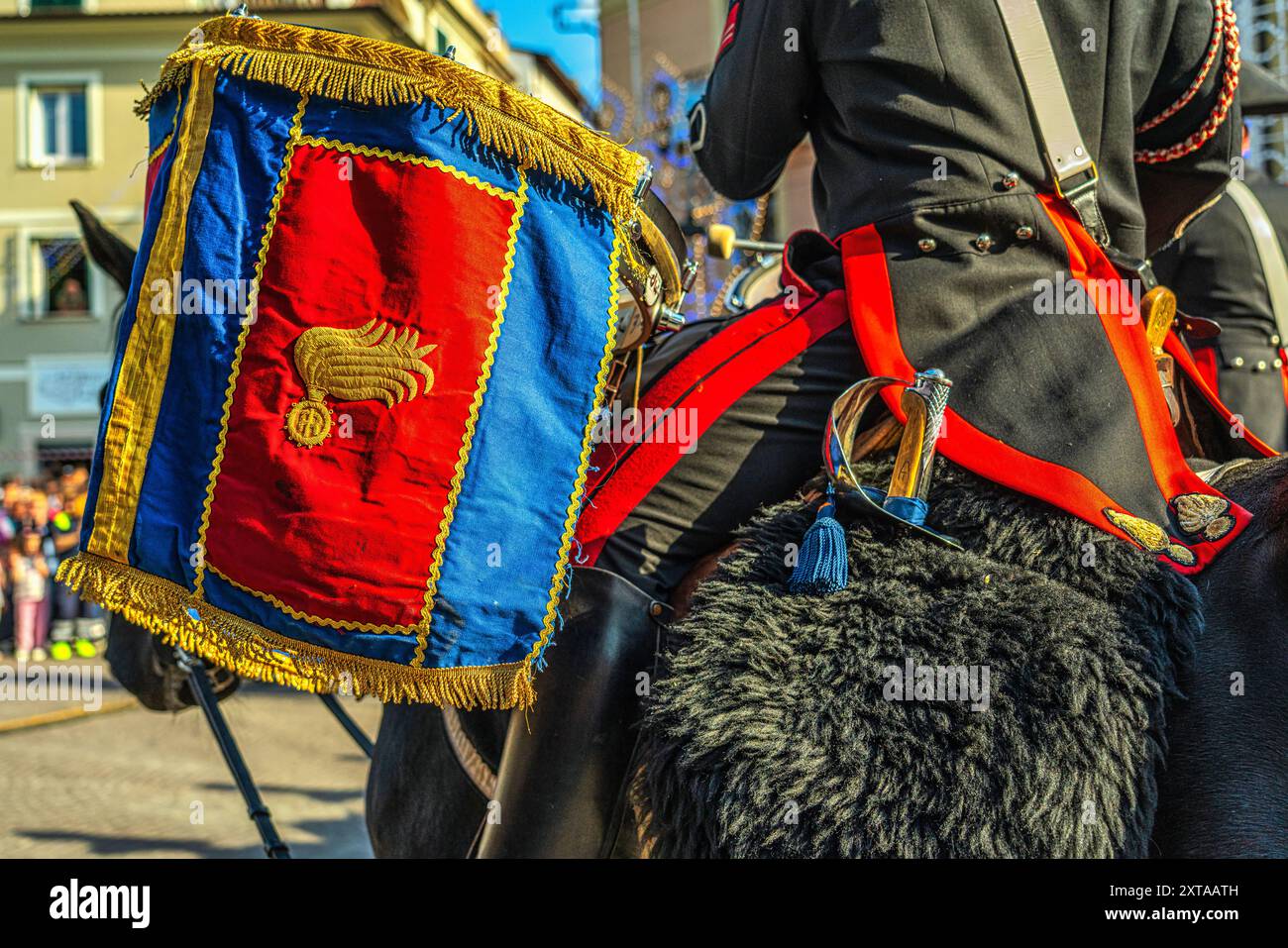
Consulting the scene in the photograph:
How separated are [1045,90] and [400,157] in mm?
952

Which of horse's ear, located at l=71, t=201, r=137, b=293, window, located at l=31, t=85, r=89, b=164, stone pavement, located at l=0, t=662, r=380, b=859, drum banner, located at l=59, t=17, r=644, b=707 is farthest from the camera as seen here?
window, located at l=31, t=85, r=89, b=164

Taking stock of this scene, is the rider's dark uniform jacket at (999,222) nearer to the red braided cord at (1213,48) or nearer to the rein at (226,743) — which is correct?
the red braided cord at (1213,48)

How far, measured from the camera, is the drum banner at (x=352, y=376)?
1.49 metres

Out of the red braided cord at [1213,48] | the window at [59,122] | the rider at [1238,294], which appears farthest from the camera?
the window at [59,122]

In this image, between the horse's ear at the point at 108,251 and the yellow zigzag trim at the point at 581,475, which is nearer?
the yellow zigzag trim at the point at 581,475

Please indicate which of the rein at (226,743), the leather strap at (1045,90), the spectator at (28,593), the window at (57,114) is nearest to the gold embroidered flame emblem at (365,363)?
the leather strap at (1045,90)

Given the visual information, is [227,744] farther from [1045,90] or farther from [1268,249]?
[1268,249]

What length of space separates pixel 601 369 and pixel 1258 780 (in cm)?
100

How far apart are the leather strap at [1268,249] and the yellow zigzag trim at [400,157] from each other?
2.67 metres

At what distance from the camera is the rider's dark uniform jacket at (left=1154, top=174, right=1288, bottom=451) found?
3223 millimetres

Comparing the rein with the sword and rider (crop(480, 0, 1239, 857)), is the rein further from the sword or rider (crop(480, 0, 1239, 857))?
the sword

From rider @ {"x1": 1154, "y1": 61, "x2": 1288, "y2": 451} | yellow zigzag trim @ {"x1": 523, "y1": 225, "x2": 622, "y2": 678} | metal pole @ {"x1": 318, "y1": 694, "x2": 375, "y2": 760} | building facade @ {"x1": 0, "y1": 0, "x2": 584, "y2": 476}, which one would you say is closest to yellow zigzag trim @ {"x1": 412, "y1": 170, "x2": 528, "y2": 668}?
yellow zigzag trim @ {"x1": 523, "y1": 225, "x2": 622, "y2": 678}

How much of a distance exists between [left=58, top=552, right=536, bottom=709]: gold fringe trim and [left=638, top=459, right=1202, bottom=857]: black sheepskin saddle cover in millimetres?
260

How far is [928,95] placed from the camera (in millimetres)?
1578
